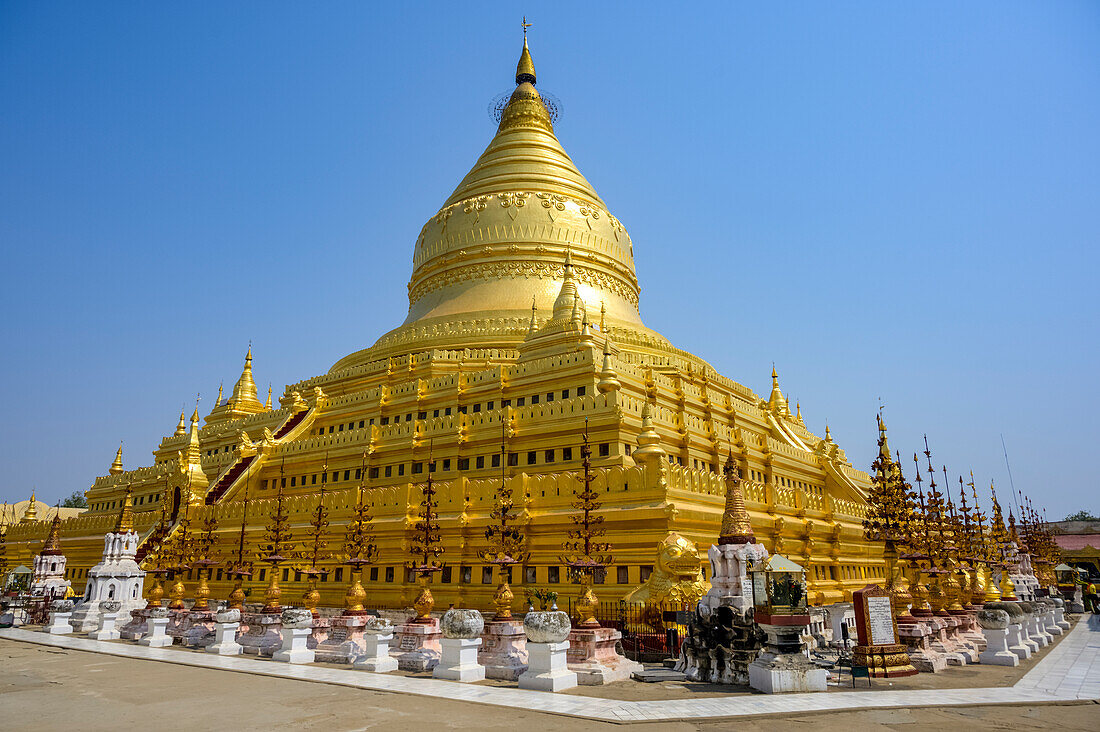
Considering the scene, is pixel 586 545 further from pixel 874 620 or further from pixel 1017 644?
pixel 1017 644

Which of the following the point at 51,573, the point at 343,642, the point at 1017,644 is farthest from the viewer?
the point at 51,573

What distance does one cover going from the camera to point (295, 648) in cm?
1883

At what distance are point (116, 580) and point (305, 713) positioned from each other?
72.7 ft

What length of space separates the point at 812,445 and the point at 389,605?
1006 inches

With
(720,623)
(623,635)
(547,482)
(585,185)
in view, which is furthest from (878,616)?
(585,185)

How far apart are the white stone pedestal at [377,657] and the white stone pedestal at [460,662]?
1.78 meters

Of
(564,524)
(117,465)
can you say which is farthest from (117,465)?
(564,524)

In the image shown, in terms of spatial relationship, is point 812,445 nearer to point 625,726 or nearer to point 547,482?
point 547,482

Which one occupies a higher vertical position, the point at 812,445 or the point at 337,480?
the point at 812,445

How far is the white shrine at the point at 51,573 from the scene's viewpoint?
32.8 metres

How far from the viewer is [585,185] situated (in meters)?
46.5

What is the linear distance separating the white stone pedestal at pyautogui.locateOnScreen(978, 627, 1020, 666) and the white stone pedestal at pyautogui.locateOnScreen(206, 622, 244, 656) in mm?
20137

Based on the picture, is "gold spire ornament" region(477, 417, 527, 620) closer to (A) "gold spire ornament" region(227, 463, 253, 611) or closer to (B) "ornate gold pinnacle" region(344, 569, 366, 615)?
(B) "ornate gold pinnacle" region(344, 569, 366, 615)

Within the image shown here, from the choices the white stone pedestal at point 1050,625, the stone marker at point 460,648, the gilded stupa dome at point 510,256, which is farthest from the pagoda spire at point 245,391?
the white stone pedestal at point 1050,625
